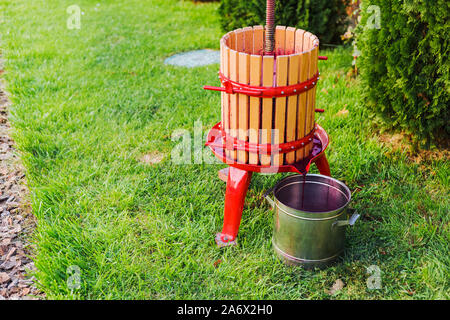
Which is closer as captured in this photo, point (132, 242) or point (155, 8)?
point (132, 242)

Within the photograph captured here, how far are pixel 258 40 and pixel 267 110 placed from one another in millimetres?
671

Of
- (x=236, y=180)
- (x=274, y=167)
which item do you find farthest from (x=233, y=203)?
(x=274, y=167)

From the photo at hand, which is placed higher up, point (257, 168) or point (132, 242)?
point (257, 168)

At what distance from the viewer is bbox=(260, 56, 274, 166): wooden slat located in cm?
233

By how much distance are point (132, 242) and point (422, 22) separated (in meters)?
2.44

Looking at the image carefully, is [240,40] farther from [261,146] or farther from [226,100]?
[261,146]

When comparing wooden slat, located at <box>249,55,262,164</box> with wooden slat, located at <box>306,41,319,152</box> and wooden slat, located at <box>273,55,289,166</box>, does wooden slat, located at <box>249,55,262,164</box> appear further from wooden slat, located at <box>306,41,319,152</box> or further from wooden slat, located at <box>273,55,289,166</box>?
wooden slat, located at <box>306,41,319,152</box>

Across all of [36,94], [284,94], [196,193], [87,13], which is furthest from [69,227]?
[87,13]

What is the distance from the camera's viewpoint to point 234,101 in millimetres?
2512

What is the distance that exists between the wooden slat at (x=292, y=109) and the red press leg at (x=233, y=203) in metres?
0.30

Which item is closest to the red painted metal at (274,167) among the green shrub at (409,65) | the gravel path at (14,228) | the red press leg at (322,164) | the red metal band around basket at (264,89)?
the red press leg at (322,164)

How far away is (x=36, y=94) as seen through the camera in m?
4.73
